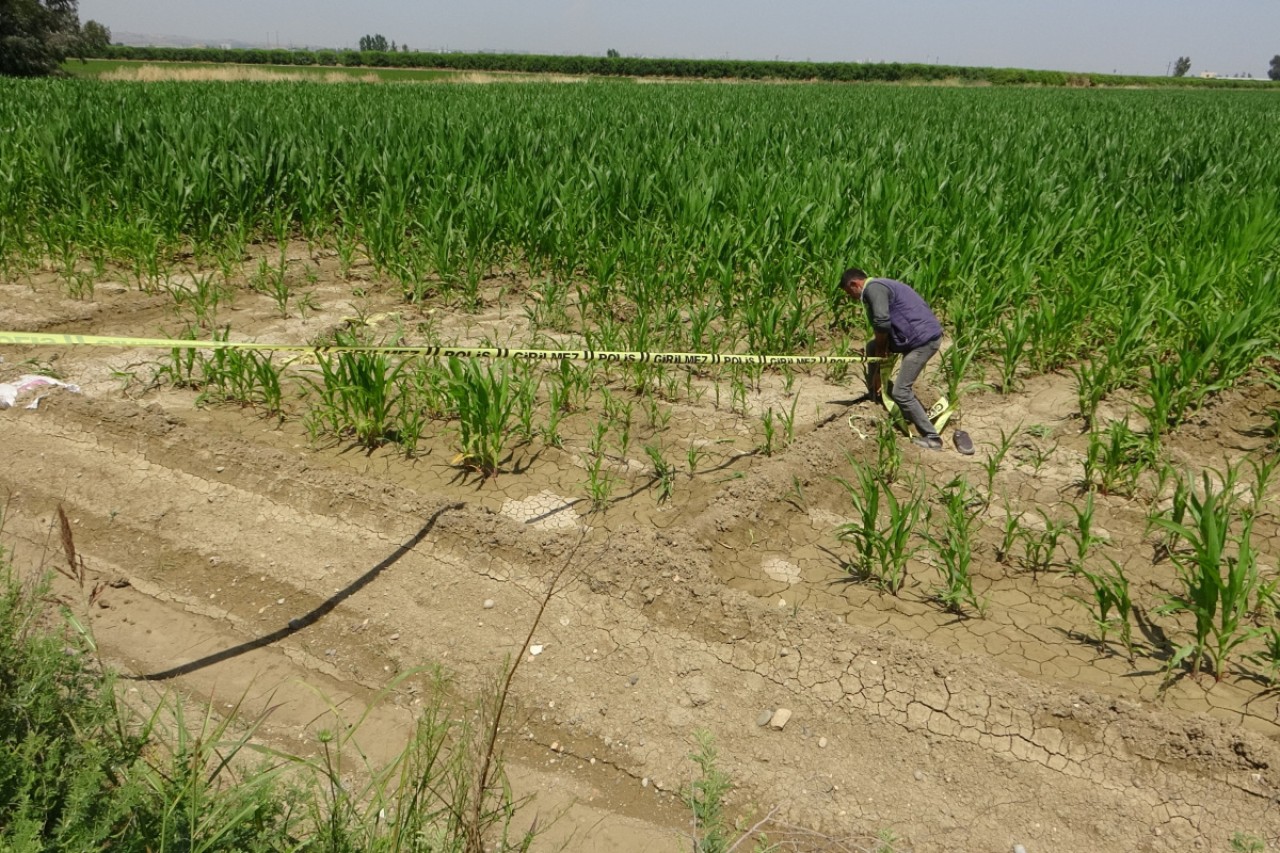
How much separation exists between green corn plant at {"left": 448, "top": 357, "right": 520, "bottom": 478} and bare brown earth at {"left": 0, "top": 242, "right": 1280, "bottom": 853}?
13cm

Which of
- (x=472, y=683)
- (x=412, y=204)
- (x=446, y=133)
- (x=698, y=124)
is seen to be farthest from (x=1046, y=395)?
(x=698, y=124)

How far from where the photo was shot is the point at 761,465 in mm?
4402

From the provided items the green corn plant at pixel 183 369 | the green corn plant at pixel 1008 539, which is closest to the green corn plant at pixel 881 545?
the green corn plant at pixel 1008 539

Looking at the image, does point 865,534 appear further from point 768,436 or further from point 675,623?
point 768,436

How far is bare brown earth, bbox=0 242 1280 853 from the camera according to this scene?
2.65 m

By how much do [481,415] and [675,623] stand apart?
1556mm

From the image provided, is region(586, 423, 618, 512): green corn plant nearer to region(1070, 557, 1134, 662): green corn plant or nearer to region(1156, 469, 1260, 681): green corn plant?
region(1070, 557, 1134, 662): green corn plant

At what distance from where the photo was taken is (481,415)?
14.1ft

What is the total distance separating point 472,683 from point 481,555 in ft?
2.45

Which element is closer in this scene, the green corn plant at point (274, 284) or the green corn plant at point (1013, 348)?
the green corn plant at point (1013, 348)

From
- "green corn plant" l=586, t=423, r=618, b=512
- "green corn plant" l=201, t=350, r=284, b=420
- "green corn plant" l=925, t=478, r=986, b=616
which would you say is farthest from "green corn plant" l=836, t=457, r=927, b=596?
"green corn plant" l=201, t=350, r=284, b=420

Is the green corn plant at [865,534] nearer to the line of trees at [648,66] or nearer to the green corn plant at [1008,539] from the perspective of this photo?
the green corn plant at [1008,539]

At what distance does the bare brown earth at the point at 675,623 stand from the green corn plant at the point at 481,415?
0.13 m

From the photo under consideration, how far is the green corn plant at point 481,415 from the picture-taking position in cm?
429
